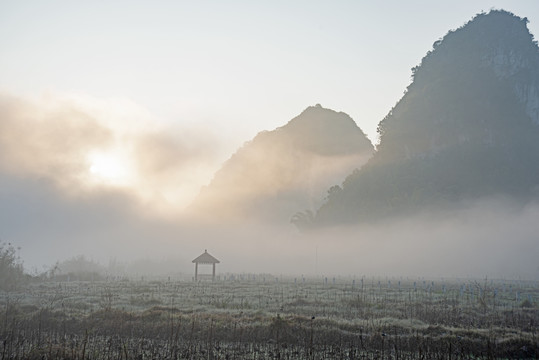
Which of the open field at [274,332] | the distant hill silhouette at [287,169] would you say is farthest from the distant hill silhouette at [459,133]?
the open field at [274,332]

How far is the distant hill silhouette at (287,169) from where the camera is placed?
16825 cm

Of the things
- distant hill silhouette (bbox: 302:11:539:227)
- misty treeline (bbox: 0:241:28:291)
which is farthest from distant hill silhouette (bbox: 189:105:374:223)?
misty treeline (bbox: 0:241:28:291)

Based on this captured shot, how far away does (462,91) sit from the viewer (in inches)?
4181

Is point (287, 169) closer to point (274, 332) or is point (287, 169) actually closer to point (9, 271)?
point (9, 271)

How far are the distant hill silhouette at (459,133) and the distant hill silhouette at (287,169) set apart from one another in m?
56.3

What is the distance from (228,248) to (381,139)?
4717 centimetres

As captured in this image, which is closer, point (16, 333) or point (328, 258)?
point (16, 333)

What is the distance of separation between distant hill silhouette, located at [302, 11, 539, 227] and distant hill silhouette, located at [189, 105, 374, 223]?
2218 inches

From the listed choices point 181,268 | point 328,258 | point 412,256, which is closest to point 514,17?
point 412,256

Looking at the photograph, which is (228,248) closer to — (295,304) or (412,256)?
(412,256)

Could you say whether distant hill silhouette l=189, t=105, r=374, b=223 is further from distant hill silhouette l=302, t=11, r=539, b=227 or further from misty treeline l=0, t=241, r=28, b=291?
misty treeline l=0, t=241, r=28, b=291

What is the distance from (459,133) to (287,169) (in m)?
90.2

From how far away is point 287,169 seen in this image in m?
183

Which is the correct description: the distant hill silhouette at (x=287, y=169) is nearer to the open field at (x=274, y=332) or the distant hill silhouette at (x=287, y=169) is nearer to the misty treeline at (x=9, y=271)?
the misty treeline at (x=9, y=271)
